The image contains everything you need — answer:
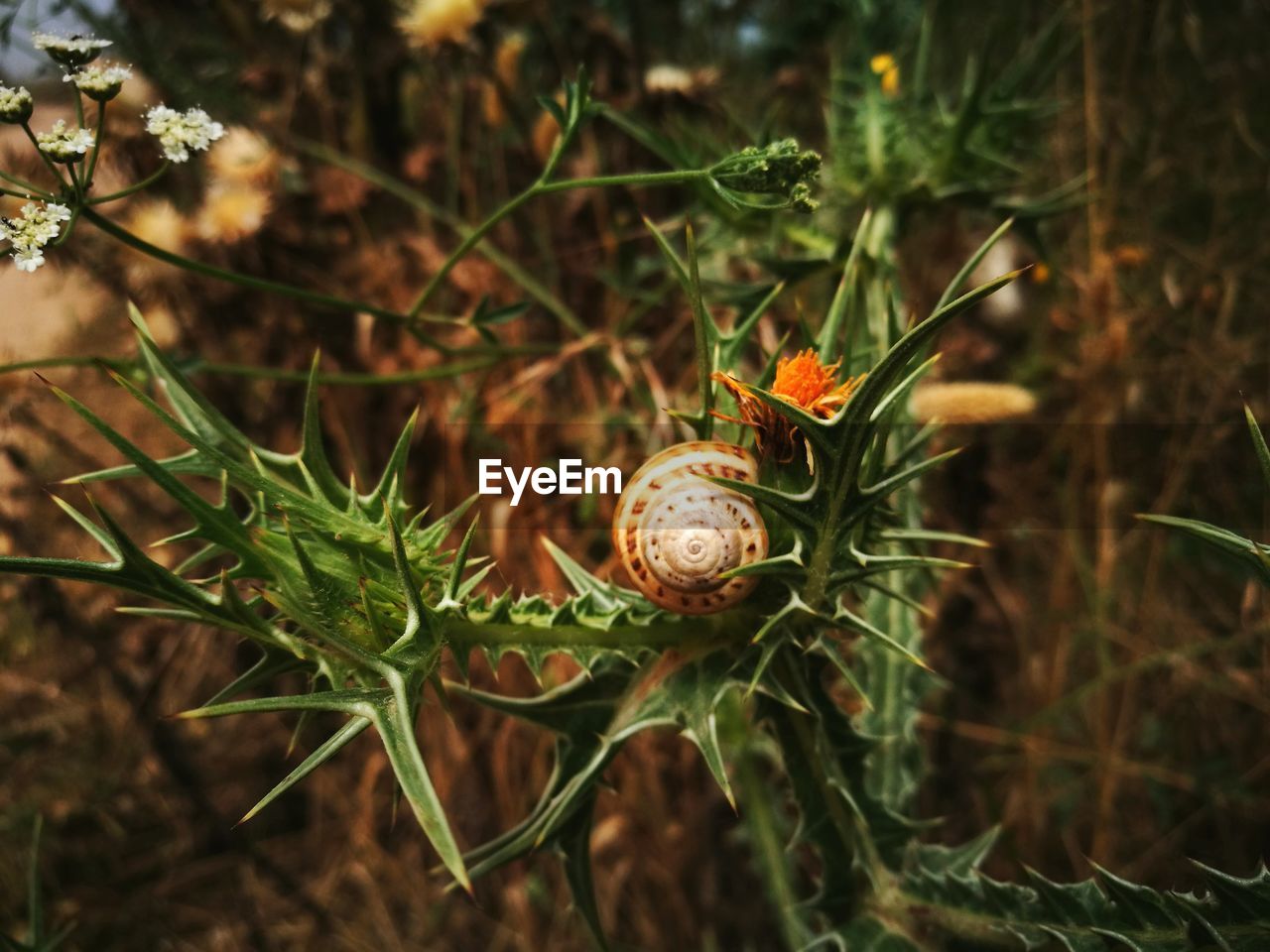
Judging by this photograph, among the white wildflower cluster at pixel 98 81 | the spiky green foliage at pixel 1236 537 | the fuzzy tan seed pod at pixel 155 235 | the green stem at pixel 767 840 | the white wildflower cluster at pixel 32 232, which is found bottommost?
the green stem at pixel 767 840

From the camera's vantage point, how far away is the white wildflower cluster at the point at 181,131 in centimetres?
106

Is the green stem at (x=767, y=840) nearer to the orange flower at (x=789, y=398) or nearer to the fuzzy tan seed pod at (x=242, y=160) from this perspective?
the orange flower at (x=789, y=398)

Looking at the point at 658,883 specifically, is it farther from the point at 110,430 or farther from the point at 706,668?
the point at 110,430

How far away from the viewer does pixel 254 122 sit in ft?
6.99

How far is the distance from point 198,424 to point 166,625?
4.49ft

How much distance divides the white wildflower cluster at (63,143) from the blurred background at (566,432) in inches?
38.5

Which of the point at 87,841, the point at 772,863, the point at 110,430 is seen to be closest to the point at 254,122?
the point at 110,430

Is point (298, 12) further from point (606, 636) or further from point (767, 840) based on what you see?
point (767, 840)

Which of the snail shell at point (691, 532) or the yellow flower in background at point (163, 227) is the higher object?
the yellow flower in background at point (163, 227)

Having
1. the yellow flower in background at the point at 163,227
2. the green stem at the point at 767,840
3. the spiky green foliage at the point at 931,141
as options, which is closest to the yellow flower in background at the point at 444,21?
the yellow flower in background at the point at 163,227

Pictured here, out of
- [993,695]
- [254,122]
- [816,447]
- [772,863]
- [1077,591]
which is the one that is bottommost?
[772,863]

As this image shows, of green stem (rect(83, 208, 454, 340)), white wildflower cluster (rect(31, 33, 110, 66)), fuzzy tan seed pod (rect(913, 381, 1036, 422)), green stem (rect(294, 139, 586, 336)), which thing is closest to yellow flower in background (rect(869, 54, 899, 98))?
fuzzy tan seed pod (rect(913, 381, 1036, 422))

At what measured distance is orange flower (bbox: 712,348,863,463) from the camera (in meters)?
0.93

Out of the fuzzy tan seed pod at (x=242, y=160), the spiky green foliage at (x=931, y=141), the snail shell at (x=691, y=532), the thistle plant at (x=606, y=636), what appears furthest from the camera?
the fuzzy tan seed pod at (x=242, y=160)
